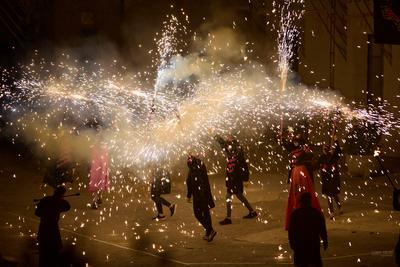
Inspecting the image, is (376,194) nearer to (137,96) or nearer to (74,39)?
(137,96)

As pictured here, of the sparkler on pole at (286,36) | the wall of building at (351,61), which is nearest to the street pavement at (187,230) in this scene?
the wall of building at (351,61)

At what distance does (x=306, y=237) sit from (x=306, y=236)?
0.04 feet

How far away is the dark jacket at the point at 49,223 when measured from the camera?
9.12m

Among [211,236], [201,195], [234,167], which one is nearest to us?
[211,236]

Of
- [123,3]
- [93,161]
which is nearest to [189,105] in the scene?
[93,161]

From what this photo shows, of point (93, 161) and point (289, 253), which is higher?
point (93, 161)

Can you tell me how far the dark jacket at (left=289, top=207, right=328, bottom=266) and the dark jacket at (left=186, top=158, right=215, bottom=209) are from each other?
3.37 m

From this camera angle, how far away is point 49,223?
9172mm

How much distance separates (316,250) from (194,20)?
18285 mm

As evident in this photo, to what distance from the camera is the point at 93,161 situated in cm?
1452

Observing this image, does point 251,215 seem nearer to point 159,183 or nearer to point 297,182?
point 159,183

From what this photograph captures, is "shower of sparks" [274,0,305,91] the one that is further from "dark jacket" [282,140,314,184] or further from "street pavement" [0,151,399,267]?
"dark jacket" [282,140,314,184]

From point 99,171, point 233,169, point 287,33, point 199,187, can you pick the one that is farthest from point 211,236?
point 287,33

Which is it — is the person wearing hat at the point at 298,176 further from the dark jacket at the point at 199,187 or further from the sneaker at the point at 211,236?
the dark jacket at the point at 199,187
